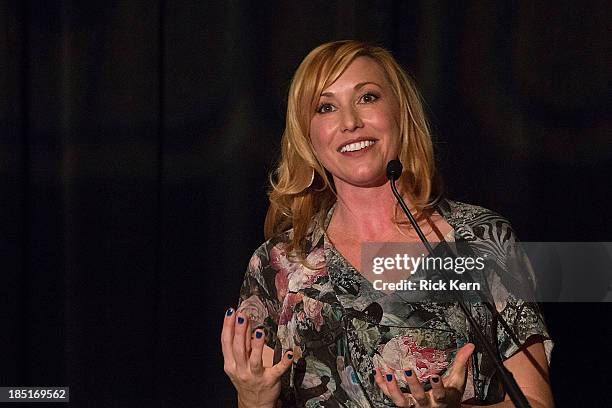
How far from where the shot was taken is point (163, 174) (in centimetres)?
167

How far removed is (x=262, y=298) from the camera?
51.9 inches

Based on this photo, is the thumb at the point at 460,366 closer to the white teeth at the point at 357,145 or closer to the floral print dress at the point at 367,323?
the floral print dress at the point at 367,323

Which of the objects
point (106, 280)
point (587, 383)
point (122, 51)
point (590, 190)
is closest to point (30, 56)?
point (122, 51)

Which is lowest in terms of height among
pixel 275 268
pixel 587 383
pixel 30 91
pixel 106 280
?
pixel 587 383

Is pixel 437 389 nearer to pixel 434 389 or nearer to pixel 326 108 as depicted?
pixel 434 389

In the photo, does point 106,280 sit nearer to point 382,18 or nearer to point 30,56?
point 30,56

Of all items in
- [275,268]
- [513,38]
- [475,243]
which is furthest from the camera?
[513,38]

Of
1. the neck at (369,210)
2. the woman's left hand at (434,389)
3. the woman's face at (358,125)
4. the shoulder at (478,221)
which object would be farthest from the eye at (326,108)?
the woman's left hand at (434,389)

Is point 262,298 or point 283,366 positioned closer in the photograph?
point 283,366

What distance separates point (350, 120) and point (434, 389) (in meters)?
0.53

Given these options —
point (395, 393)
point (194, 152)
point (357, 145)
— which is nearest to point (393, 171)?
point (357, 145)

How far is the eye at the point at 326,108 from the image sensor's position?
1307 mm

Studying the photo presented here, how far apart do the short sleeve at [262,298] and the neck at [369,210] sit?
0.15m

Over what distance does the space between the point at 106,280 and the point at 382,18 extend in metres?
0.80
